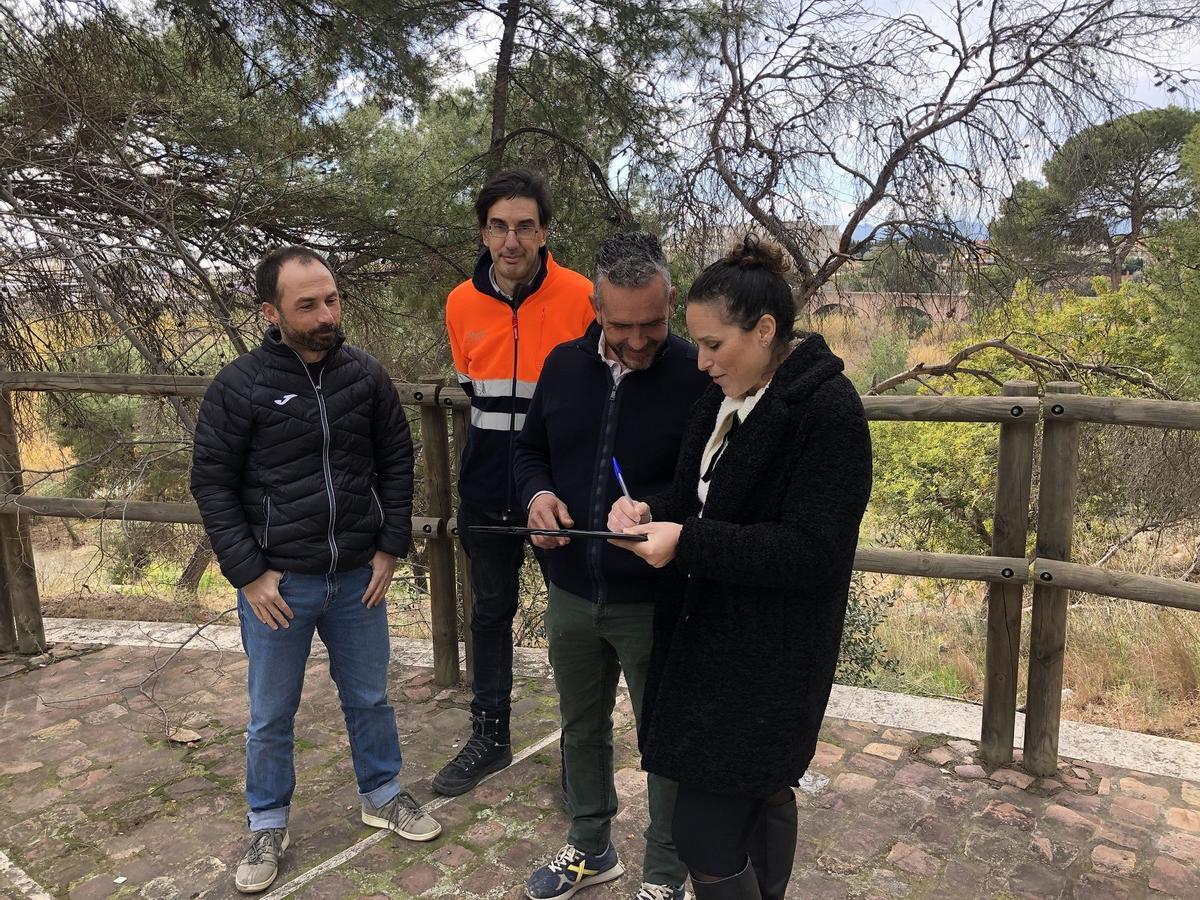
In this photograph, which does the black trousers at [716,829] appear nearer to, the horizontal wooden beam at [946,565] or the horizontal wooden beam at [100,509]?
the horizontal wooden beam at [946,565]

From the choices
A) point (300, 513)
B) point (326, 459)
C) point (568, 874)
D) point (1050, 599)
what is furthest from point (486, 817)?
point (1050, 599)

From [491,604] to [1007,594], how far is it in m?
1.82

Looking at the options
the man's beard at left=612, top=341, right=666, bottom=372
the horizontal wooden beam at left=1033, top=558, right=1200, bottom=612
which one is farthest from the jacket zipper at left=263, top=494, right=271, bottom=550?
the horizontal wooden beam at left=1033, top=558, right=1200, bottom=612

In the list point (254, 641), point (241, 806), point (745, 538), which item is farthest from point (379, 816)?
point (745, 538)

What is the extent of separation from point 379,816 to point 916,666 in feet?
15.9

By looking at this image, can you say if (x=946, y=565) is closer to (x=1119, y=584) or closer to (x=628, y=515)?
(x=1119, y=584)

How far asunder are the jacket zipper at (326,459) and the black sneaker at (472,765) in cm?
95

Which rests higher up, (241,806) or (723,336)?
(723,336)

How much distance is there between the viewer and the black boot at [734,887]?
167cm

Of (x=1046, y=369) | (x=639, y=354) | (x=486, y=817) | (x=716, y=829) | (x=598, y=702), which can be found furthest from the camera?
(x=1046, y=369)

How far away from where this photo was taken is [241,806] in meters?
2.89

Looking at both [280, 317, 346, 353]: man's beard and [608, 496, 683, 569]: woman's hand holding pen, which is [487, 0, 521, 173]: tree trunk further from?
[608, 496, 683, 569]: woman's hand holding pen

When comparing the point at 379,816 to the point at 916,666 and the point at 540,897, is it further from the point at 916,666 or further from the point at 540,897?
the point at 916,666

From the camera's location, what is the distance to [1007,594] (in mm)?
3018
